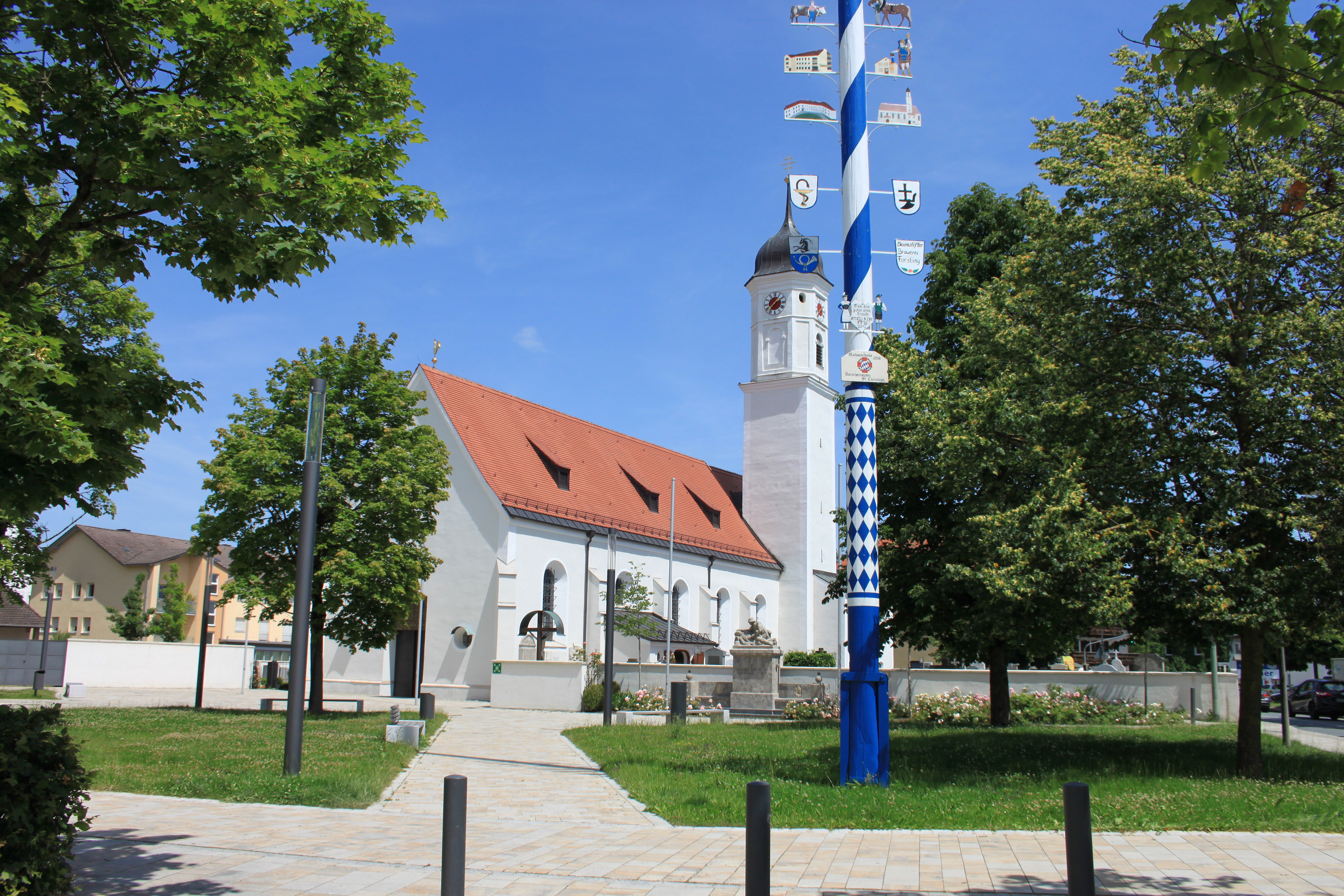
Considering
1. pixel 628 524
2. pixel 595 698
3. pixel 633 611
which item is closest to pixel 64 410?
pixel 595 698

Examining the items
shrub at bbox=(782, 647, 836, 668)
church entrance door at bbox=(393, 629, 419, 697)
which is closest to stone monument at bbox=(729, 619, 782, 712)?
church entrance door at bbox=(393, 629, 419, 697)

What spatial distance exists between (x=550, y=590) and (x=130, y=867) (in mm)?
29777

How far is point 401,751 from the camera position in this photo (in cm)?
1445

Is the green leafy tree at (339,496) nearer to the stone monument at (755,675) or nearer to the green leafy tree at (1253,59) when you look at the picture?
the stone monument at (755,675)

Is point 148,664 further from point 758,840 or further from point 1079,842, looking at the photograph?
point 1079,842

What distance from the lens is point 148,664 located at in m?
43.1

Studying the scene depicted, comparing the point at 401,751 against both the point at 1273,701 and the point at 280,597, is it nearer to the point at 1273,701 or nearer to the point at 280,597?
the point at 280,597

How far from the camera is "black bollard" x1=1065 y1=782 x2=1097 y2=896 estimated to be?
4.23m

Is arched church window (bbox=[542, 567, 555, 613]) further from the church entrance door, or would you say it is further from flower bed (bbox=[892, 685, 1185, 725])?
flower bed (bbox=[892, 685, 1185, 725])

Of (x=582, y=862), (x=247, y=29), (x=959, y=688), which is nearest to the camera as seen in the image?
(x=247, y=29)

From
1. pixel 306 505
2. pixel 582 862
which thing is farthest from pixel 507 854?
pixel 306 505

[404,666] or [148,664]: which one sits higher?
[404,666]

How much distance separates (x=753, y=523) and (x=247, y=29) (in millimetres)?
45433

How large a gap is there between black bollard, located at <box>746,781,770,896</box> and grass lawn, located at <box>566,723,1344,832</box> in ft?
14.6
